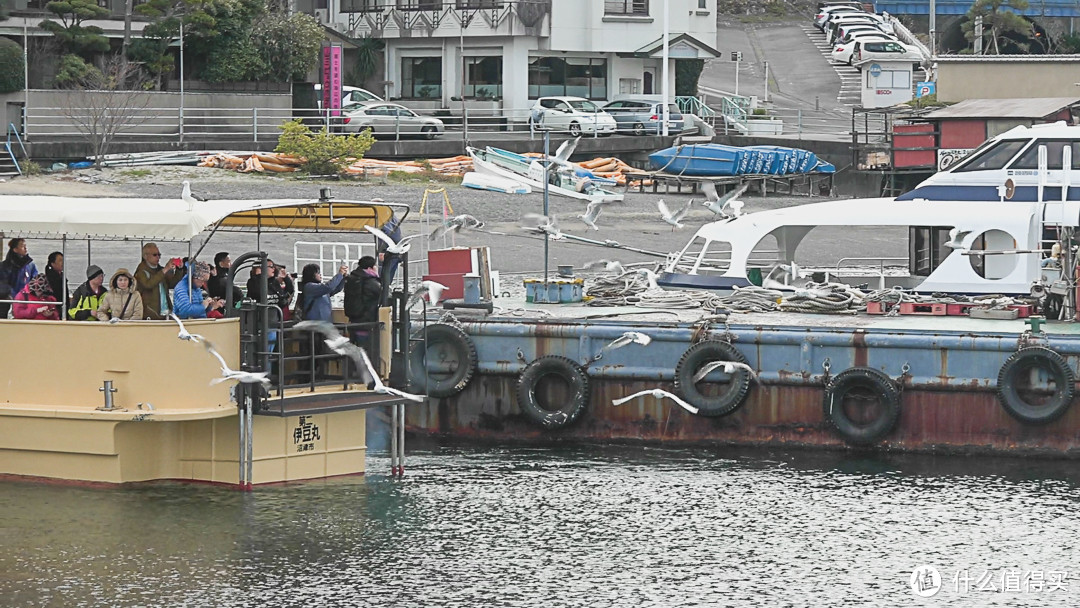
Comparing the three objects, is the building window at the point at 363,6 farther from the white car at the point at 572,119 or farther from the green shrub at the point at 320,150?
the green shrub at the point at 320,150

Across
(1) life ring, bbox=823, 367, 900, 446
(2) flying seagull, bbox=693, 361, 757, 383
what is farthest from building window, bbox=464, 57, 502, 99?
(1) life ring, bbox=823, 367, 900, 446

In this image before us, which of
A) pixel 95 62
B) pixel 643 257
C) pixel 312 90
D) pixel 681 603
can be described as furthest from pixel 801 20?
pixel 681 603

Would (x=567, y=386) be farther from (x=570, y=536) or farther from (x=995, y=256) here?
(x=995, y=256)

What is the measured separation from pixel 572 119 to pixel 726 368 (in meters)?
31.4

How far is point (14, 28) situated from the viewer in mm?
49812

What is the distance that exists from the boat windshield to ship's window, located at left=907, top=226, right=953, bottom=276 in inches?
1132

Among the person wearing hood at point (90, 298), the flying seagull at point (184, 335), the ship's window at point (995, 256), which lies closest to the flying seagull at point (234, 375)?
the flying seagull at point (184, 335)

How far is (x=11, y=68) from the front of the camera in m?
46.5

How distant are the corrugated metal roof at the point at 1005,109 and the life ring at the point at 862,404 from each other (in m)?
10.4

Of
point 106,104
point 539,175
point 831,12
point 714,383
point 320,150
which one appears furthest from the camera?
point 831,12

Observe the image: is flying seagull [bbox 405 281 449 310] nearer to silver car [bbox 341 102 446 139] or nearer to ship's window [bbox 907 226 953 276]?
ship's window [bbox 907 226 953 276]

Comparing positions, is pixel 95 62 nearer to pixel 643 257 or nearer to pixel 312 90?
pixel 312 90

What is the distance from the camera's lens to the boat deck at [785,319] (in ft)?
72.6

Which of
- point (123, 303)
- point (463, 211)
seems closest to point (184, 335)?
point (123, 303)
